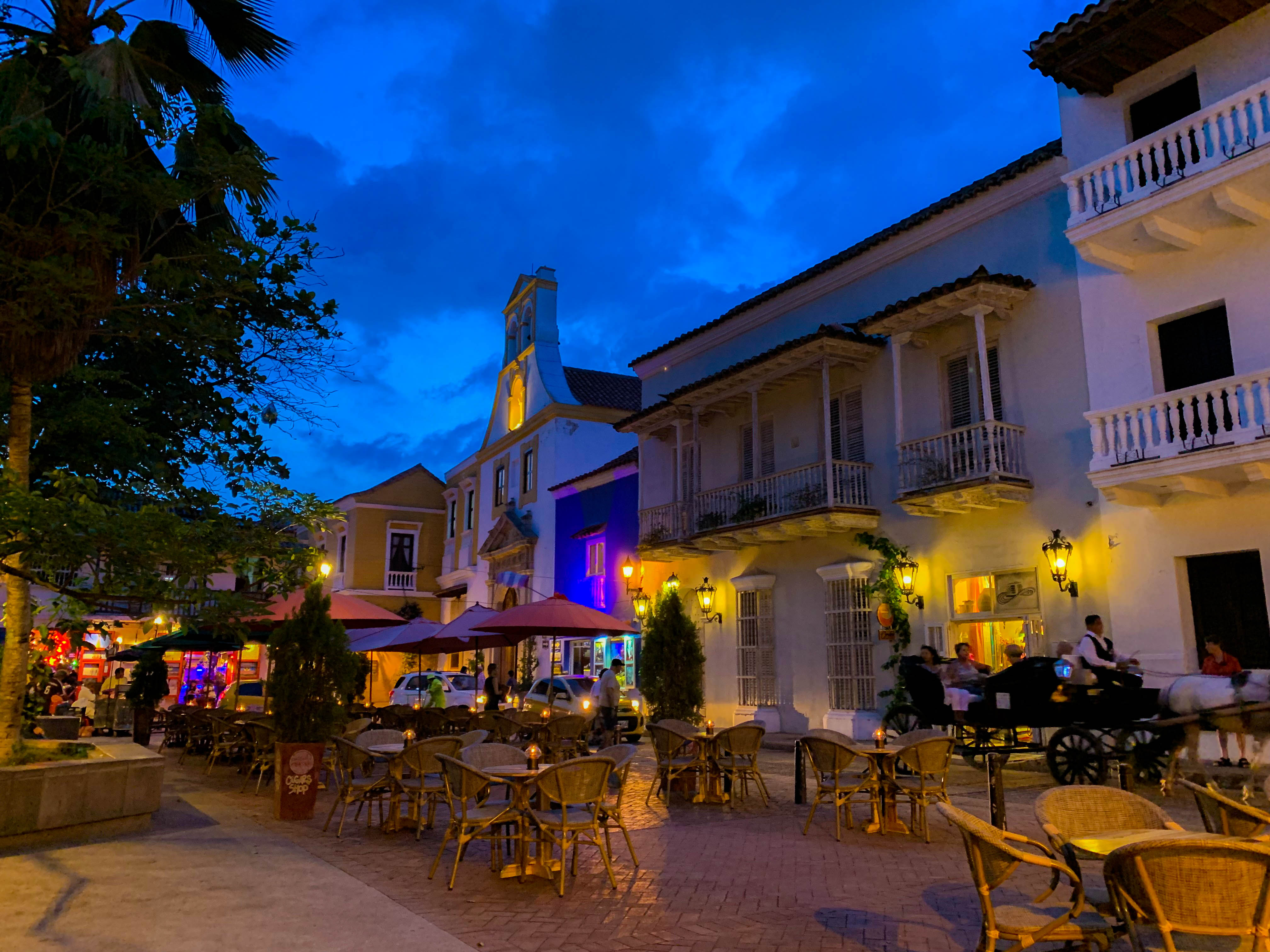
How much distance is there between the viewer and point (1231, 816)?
4.90 metres

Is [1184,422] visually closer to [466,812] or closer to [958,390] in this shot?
[958,390]

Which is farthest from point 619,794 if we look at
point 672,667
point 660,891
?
point 672,667

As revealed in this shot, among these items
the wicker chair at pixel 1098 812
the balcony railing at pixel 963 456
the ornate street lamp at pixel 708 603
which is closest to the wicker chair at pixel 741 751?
the wicker chair at pixel 1098 812

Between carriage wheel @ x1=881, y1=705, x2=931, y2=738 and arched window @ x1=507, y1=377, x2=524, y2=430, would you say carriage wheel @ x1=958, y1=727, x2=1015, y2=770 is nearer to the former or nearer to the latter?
carriage wheel @ x1=881, y1=705, x2=931, y2=738

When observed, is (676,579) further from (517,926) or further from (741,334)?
(517,926)

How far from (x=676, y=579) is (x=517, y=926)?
56.0 feet

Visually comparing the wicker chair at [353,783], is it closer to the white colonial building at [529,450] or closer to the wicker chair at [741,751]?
the wicker chair at [741,751]

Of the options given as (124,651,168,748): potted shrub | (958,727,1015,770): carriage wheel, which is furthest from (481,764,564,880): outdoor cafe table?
(124,651,168,748): potted shrub

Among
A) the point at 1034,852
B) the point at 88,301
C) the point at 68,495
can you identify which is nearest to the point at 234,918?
the point at 68,495

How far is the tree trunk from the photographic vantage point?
26.7ft

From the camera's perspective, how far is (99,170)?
7.75 meters

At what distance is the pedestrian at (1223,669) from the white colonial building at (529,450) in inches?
743

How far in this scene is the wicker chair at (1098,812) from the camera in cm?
491

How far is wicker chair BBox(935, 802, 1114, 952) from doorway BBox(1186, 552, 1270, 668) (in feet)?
30.8
